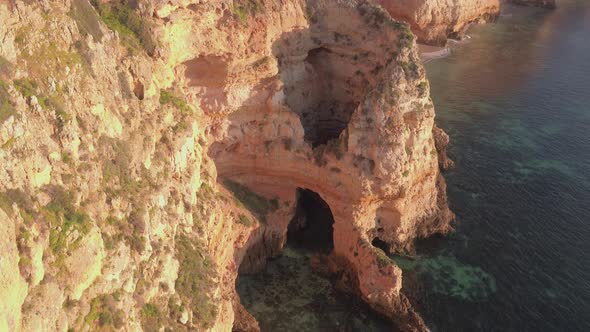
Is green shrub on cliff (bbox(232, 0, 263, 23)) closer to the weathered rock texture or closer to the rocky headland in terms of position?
the rocky headland

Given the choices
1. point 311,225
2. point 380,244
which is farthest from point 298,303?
point 311,225

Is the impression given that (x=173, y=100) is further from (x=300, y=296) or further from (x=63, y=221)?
(x=300, y=296)

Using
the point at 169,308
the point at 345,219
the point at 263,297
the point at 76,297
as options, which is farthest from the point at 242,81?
the point at 76,297

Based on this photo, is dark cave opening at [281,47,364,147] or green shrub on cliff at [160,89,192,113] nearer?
green shrub on cliff at [160,89,192,113]

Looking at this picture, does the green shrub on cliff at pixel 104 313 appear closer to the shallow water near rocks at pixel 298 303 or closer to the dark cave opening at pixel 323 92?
the shallow water near rocks at pixel 298 303

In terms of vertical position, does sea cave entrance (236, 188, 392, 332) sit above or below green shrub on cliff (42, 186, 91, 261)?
below

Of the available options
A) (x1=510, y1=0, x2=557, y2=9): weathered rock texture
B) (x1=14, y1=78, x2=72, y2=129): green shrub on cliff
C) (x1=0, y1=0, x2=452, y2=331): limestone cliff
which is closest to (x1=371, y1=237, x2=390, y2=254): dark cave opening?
(x1=0, y1=0, x2=452, y2=331): limestone cliff

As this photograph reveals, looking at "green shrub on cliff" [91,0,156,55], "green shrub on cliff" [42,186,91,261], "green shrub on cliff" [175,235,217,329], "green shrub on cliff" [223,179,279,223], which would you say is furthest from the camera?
"green shrub on cliff" [223,179,279,223]

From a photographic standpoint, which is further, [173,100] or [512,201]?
[512,201]
